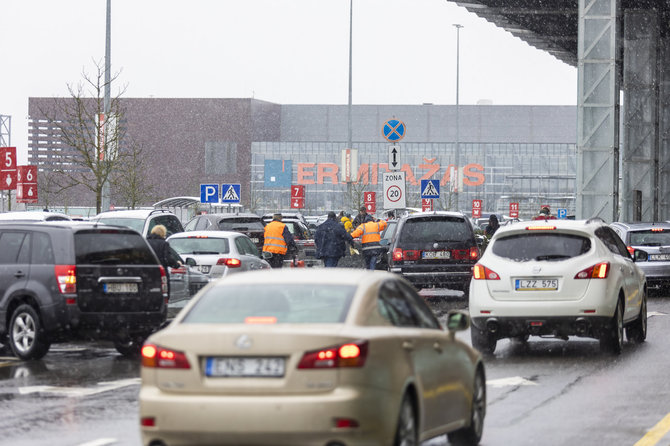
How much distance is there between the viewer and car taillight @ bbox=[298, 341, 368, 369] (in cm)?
705

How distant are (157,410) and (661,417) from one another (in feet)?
16.4

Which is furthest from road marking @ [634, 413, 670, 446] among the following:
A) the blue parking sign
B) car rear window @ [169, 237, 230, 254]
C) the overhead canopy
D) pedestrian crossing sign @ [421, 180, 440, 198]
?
the overhead canopy

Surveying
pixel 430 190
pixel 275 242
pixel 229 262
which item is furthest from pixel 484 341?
pixel 430 190

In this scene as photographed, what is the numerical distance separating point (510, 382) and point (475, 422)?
12.9 feet

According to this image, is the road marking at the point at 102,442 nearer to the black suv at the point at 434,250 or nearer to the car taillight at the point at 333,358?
the car taillight at the point at 333,358

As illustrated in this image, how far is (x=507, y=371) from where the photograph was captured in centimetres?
1409

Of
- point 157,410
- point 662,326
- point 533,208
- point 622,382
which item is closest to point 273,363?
point 157,410

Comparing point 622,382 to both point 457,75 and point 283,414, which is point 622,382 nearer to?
point 283,414

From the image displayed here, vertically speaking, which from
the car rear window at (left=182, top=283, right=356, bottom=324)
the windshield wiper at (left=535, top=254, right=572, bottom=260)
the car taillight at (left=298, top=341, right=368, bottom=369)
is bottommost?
the car taillight at (left=298, top=341, right=368, bottom=369)

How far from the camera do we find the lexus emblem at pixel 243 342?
23.5ft

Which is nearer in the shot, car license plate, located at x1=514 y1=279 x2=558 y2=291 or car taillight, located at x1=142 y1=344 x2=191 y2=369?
car taillight, located at x1=142 y1=344 x2=191 y2=369

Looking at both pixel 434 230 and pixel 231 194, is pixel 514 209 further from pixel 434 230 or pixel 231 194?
pixel 434 230

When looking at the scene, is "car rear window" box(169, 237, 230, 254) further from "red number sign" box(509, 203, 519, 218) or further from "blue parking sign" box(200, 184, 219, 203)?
"red number sign" box(509, 203, 519, 218)

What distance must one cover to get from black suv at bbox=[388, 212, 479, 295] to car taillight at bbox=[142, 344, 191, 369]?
59.7 ft
